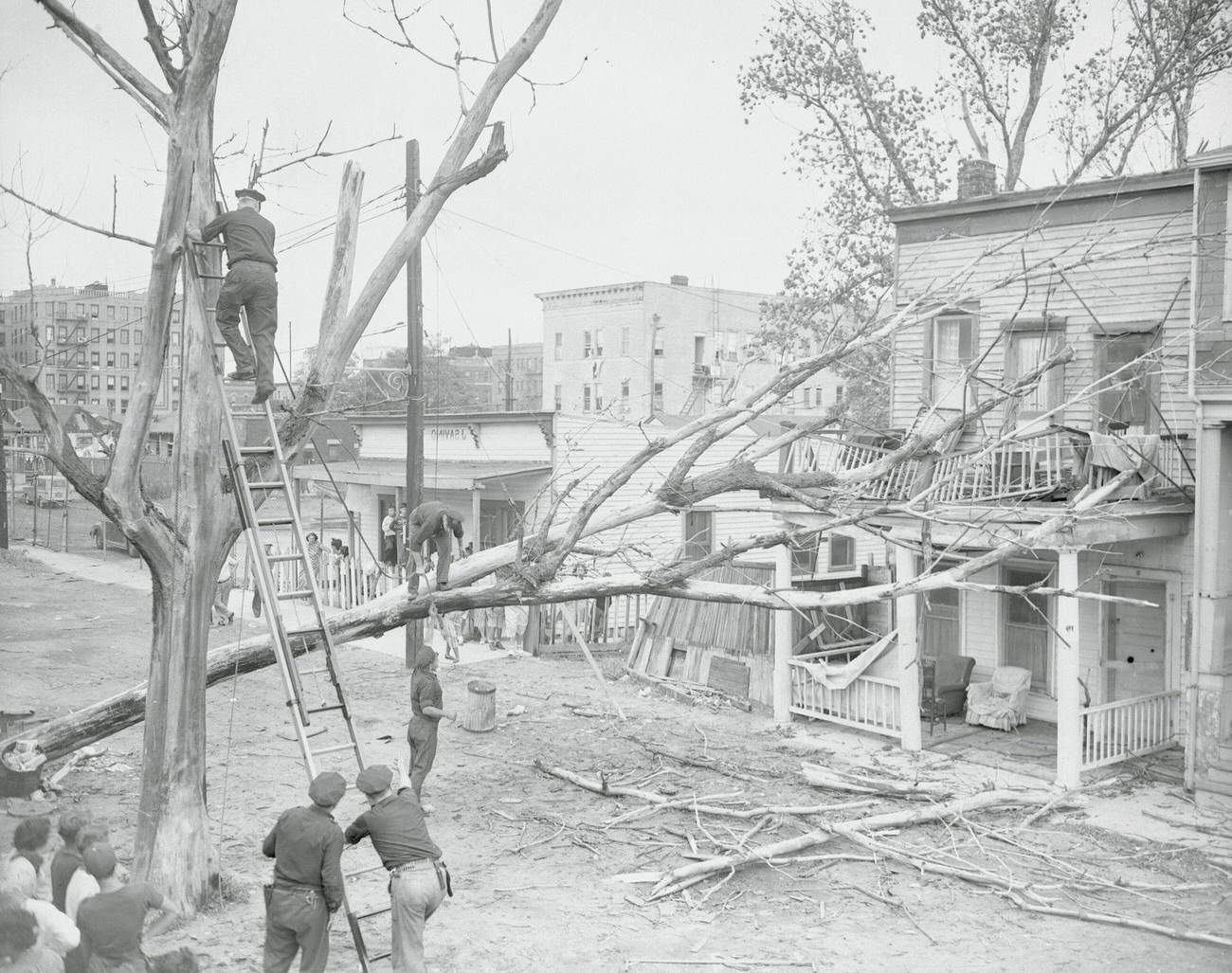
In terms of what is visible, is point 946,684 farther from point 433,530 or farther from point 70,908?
point 70,908

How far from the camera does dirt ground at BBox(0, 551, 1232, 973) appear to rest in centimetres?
834

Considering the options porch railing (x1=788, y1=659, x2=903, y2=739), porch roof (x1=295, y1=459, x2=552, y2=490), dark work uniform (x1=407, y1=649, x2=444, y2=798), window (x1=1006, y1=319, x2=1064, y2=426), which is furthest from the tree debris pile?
porch roof (x1=295, y1=459, x2=552, y2=490)

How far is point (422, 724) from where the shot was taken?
443 inches

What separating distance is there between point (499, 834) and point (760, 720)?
20.1ft

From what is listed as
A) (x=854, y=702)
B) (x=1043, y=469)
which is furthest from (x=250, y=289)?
(x=854, y=702)

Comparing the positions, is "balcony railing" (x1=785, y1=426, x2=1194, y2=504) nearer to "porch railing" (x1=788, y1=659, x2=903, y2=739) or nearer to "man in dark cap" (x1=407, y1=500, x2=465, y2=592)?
"porch railing" (x1=788, y1=659, x2=903, y2=739)

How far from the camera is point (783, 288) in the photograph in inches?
1106

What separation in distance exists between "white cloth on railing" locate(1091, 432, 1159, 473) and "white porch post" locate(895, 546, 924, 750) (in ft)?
8.45

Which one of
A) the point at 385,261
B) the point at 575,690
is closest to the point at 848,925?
the point at 385,261

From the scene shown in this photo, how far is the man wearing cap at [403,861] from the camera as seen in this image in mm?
7273

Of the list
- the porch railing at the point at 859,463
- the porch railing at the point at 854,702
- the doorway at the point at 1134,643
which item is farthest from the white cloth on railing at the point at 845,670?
the doorway at the point at 1134,643

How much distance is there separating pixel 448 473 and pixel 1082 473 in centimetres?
1475

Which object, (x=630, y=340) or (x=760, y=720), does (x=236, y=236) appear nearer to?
(x=760, y=720)

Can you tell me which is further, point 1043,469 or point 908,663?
point 908,663
